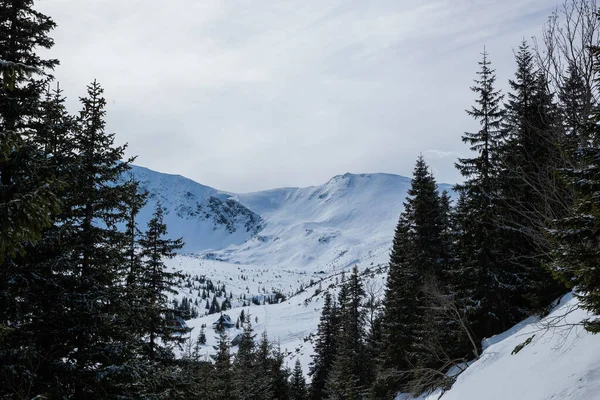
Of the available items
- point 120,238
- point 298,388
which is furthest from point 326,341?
point 120,238

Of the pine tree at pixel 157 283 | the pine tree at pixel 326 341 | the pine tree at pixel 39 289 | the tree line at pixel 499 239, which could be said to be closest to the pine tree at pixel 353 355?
the tree line at pixel 499 239

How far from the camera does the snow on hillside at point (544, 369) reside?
26.1ft

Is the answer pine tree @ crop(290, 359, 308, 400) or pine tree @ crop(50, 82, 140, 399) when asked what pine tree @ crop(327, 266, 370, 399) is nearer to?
pine tree @ crop(290, 359, 308, 400)

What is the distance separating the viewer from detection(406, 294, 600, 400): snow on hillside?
7951 millimetres

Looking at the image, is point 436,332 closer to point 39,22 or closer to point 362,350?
point 362,350

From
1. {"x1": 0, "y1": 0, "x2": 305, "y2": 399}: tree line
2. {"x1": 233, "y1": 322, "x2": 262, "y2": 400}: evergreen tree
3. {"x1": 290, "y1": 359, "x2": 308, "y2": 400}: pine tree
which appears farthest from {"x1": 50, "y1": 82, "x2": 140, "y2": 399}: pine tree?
{"x1": 290, "y1": 359, "x2": 308, "y2": 400}: pine tree

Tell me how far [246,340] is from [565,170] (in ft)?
163

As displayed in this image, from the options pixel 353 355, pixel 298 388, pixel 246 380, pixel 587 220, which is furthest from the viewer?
pixel 298 388

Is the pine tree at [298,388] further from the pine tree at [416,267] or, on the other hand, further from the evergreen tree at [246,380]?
the pine tree at [416,267]

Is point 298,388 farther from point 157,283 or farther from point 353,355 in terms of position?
point 157,283

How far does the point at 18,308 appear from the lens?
8.73 metres

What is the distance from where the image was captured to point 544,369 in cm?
971

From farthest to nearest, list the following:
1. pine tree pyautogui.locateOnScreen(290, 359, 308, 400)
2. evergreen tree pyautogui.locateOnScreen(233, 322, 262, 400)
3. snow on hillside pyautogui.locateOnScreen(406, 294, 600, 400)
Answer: pine tree pyautogui.locateOnScreen(290, 359, 308, 400)
evergreen tree pyautogui.locateOnScreen(233, 322, 262, 400)
snow on hillside pyautogui.locateOnScreen(406, 294, 600, 400)

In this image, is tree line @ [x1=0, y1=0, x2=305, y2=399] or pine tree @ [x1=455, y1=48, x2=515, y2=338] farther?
pine tree @ [x1=455, y1=48, x2=515, y2=338]
